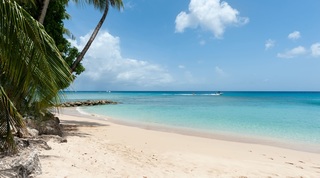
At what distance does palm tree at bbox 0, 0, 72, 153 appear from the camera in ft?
9.02

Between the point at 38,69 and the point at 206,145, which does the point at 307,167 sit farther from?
the point at 38,69

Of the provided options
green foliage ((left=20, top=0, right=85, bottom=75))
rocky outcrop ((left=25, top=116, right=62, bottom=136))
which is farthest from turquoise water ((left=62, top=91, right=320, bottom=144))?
green foliage ((left=20, top=0, right=85, bottom=75))

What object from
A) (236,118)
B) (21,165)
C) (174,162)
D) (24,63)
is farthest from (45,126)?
(236,118)

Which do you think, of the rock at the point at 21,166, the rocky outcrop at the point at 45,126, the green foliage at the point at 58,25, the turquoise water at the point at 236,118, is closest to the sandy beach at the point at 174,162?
the rock at the point at 21,166

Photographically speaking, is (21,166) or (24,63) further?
(21,166)

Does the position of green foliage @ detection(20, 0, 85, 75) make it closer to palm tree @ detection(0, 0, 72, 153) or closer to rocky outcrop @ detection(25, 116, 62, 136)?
rocky outcrop @ detection(25, 116, 62, 136)

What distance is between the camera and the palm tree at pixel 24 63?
2750 millimetres

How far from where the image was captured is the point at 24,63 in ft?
9.60

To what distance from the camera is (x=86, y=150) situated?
6.86 m

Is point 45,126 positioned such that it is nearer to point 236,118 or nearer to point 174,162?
point 174,162

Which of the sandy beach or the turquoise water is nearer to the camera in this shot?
the sandy beach

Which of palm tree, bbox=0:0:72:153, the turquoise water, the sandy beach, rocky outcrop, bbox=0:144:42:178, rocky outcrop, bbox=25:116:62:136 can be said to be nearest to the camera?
palm tree, bbox=0:0:72:153

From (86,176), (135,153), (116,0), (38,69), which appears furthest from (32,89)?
(116,0)

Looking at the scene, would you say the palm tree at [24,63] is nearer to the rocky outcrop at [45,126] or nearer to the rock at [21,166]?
the rock at [21,166]
